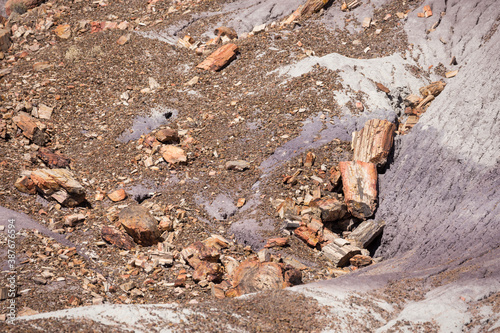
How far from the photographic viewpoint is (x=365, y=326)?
185 inches

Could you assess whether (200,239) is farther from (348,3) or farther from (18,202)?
(348,3)

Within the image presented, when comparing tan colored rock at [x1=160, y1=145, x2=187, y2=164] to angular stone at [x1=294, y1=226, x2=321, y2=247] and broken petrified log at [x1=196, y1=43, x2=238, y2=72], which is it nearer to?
angular stone at [x1=294, y1=226, x2=321, y2=247]

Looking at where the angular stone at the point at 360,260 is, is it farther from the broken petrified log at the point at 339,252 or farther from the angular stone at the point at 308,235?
the angular stone at the point at 308,235

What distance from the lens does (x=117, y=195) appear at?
779 cm

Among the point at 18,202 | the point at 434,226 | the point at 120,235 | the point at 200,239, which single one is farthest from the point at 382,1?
the point at 18,202

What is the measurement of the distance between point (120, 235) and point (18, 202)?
2138mm

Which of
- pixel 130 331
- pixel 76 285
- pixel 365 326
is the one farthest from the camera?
pixel 76 285

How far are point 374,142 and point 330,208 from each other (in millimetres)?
1649

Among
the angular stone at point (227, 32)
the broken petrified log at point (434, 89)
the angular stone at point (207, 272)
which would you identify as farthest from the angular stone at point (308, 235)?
the angular stone at point (227, 32)

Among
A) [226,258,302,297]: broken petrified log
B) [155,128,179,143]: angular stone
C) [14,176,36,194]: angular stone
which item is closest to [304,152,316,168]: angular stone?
[226,258,302,297]: broken petrified log

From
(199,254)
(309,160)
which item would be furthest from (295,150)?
(199,254)

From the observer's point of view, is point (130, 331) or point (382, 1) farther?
point (382, 1)

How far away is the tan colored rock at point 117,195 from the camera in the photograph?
7.76m

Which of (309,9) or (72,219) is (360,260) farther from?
(309,9)
